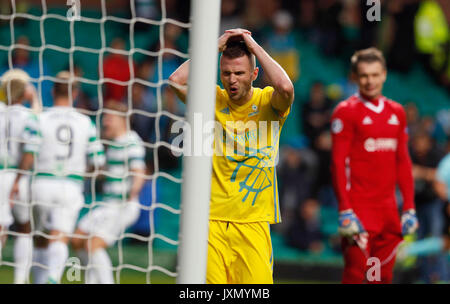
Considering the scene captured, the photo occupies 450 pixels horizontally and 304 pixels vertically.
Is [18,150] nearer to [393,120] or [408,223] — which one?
[393,120]

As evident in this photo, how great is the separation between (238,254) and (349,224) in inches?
46.3

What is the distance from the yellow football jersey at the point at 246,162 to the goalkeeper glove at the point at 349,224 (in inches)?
37.6

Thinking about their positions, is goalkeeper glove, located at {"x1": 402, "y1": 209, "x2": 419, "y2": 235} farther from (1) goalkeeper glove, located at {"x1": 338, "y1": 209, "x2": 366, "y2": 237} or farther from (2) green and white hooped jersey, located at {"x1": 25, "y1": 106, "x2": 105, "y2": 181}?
(2) green and white hooped jersey, located at {"x1": 25, "y1": 106, "x2": 105, "y2": 181}

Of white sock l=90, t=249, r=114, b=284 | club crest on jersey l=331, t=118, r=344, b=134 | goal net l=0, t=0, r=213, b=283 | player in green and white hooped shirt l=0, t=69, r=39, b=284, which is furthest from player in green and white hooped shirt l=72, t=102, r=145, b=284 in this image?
club crest on jersey l=331, t=118, r=344, b=134

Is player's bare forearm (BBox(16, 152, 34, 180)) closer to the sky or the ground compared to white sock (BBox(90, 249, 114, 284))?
closer to the sky

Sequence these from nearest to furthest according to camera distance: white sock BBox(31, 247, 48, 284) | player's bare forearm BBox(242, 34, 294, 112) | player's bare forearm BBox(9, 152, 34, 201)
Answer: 1. player's bare forearm BBox(242, 34, 294, 112)
2. white sock BBox(31, 247, 48, 284)
3. player's bare forearm BBox(9, 152, 34, 201)

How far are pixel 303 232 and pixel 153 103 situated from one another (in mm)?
2293

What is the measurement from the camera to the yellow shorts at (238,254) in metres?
4.34

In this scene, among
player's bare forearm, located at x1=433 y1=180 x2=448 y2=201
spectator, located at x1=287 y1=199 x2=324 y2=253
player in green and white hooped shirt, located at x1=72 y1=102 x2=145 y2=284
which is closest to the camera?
player in green and white hooped shirt, located at x1=72 y1=102 x2=145 y2=284

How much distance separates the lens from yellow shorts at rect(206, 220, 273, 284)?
4.34m

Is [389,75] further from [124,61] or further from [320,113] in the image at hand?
[124,61]

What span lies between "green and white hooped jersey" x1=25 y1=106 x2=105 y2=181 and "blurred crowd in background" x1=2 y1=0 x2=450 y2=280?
6.19ft

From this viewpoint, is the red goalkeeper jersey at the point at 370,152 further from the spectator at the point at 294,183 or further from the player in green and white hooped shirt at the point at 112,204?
the spectator at the point at 294,183
